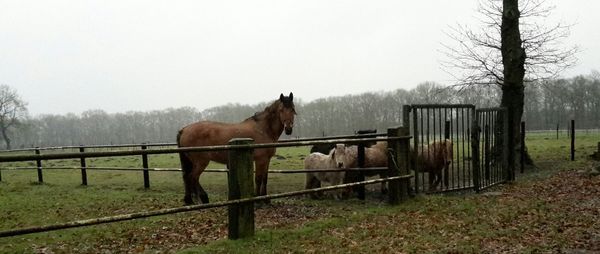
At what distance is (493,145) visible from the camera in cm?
1055

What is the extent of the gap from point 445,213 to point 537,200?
2.24 m

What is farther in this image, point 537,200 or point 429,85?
point 429,85

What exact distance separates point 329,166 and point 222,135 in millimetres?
2586

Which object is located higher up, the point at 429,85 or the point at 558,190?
the point at 429,85

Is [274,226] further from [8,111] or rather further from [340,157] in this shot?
[8,111]

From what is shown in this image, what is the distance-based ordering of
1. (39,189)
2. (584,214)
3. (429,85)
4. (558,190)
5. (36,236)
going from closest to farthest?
(36,236) < (584,214) < (558,190) < (39,189) < (429,85)

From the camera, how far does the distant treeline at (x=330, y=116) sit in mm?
66250

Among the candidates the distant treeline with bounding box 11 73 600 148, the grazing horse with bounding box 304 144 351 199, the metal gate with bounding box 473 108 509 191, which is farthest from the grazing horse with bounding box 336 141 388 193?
the distant treeline with bounding box 11 73 600 148

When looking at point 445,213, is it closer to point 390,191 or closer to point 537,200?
point 390,191

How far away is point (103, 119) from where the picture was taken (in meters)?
111

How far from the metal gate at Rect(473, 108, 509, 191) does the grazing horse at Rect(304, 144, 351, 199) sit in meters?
2.74

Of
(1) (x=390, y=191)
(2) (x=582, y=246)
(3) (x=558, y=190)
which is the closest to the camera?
(2) (x=582, y=246)

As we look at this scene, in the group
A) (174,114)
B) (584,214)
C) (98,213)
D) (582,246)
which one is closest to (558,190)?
(584,214)

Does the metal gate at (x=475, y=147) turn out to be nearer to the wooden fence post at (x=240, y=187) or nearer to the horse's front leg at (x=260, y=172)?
the horse's front leg at (x=260, y=172)
